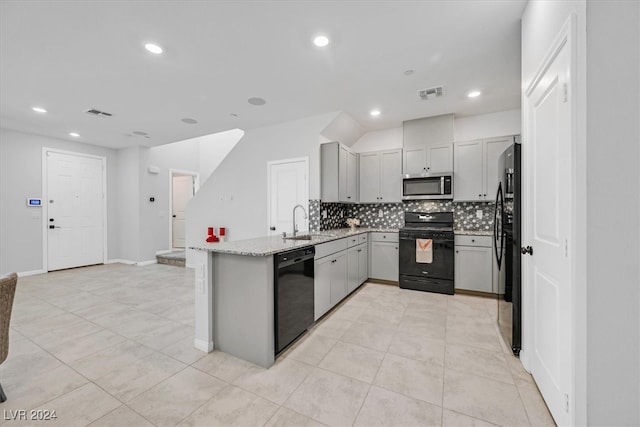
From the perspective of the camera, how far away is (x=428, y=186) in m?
4.39

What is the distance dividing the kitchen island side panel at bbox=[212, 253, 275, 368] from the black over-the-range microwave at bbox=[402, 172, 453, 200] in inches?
123

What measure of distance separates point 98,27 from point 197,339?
2.88 meters

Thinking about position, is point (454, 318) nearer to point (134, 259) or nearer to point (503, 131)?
point (503, 131)

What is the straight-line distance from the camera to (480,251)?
12.6 feet

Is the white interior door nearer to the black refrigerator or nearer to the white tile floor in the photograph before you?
the white tile floor

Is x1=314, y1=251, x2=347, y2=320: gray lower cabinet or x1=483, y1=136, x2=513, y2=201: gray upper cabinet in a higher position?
x1=483, y1=136, x2=513, y2=201: gray upper cabinet

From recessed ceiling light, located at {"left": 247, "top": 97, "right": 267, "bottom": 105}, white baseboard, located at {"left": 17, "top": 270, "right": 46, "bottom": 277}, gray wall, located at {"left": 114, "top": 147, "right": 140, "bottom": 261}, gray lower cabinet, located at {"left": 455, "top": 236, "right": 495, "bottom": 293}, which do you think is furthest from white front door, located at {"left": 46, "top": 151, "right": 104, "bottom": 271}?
gray lower cabinet, located at {"left": 455, "top": 236, "right": 495, "bottom": 293}

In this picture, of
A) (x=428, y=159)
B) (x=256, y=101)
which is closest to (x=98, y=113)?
(x=256, y=101)

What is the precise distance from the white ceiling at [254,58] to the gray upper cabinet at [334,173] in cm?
63

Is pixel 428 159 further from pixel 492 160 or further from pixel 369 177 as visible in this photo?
pixel 369 177

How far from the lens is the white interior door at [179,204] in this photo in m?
8.12

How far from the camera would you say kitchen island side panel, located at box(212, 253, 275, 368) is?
2137mm

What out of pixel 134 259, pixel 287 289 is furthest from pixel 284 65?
pixel 134 259

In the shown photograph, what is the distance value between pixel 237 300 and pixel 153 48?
2.53 m
